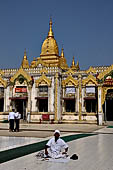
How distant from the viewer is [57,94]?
32.9m

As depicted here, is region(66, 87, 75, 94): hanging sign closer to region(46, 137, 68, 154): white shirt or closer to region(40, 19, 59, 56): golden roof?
region(40, 19, 59, 56): golden roof

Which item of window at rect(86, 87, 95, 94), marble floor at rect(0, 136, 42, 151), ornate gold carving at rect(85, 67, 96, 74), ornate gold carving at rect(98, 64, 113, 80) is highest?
ornate gold carving at rect(85, 67, 96, 74)

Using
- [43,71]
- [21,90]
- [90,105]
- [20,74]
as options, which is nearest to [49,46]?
[43,71]

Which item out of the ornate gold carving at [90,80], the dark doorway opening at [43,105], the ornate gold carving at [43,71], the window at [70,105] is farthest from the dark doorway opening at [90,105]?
the ornate gold carving at [43,71]

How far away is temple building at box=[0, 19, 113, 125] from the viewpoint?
1268 inches

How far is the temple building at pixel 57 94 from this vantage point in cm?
3222

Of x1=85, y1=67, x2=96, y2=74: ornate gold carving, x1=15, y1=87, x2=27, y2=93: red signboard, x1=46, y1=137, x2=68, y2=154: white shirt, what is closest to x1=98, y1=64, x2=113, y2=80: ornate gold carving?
x1=85, y1=67, x2=96, y2=74: ornate gold carving

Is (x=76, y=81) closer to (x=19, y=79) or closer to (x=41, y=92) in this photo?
(x=41, y=92)

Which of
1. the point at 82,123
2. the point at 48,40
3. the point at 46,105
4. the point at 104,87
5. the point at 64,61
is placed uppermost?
the point at 48,40

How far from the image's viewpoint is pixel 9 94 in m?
34.9

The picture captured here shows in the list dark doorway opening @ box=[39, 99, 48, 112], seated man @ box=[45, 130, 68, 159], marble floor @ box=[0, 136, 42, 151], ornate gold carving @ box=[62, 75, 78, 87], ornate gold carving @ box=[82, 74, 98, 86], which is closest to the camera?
seated man @ box=[45, 130, 68, 159]

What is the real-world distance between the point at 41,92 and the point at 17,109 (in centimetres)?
451

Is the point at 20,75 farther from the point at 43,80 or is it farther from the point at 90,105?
the point at 90,105

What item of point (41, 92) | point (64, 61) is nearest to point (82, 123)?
point (41, 92)
